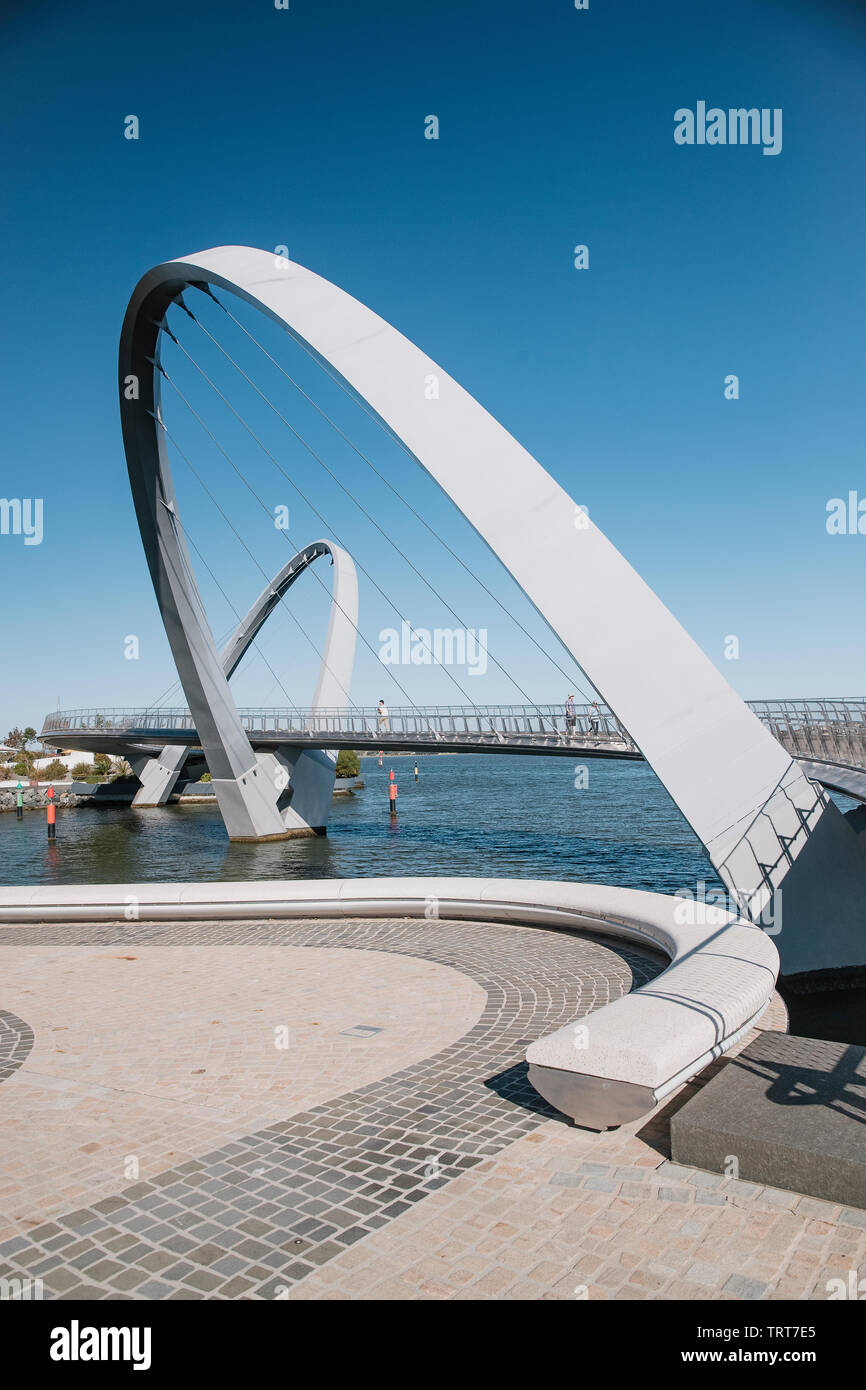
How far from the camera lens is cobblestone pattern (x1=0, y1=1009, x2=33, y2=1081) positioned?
5.91 metres

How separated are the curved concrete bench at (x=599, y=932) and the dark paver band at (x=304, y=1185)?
0.52m

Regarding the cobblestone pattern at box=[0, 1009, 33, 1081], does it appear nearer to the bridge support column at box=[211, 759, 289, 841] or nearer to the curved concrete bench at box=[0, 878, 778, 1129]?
the curved concrete bench at box=[0, 878, 778, 1129]

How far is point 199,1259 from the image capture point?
350 centimetres

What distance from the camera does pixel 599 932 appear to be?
30.8ft

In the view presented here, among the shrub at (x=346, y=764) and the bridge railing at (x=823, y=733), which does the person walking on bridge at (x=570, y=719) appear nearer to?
the bridge railing at (x=823, y=733)

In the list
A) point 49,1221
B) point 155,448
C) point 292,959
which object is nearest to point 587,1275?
point 49,1221

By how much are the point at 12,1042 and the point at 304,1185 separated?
11.2 ft

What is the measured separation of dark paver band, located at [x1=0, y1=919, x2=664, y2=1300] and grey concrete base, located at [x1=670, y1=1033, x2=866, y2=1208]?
0.96m

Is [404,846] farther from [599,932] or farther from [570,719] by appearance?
[599,932]

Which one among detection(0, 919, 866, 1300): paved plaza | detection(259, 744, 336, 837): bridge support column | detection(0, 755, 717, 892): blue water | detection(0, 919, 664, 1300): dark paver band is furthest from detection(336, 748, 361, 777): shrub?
detection(0, 919, 664, 1300): dark paver band

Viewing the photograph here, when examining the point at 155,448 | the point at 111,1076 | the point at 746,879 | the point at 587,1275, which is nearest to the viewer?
the point at 587,1275

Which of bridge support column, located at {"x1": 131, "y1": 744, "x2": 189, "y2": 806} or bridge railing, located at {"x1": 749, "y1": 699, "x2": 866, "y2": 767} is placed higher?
bridge railing, located at {"x1": 749, "y1": 699, "x2": 866, "y2": 767}
